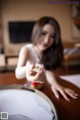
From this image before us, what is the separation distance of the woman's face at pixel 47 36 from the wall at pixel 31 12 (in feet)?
10.8

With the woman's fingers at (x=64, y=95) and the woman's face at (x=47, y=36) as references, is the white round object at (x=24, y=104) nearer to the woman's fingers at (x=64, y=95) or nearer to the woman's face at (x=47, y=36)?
the woman's fingers at (x=64, y=95)

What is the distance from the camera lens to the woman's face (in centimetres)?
65

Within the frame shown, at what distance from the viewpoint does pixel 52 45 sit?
28.3 inches

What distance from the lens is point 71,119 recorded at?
1.47 feet

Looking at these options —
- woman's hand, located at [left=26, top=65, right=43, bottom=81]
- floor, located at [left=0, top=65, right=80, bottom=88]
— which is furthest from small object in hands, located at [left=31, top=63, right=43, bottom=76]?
floor, located at [left=0, top=65, right=80, bottom=88]

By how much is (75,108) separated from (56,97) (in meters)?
0.07

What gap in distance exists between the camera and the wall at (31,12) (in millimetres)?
3758

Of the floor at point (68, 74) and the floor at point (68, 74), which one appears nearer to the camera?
the floor at point (68, 74)

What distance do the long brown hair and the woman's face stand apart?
0.02 m

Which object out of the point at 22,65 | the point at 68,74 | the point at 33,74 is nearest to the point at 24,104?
the point at 33,74

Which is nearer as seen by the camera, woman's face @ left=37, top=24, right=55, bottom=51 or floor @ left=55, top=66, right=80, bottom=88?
woman's face @ left=37, top=24, right=55, bottom=51

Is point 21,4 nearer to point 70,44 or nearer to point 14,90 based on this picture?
point 70,44

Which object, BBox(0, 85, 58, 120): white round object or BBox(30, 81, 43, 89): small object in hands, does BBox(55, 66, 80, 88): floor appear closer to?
BBox(30, 81, 43, 89): small object in hands

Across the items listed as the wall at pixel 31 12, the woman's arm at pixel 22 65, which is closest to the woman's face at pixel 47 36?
the woman's arm at pixel 22 65
